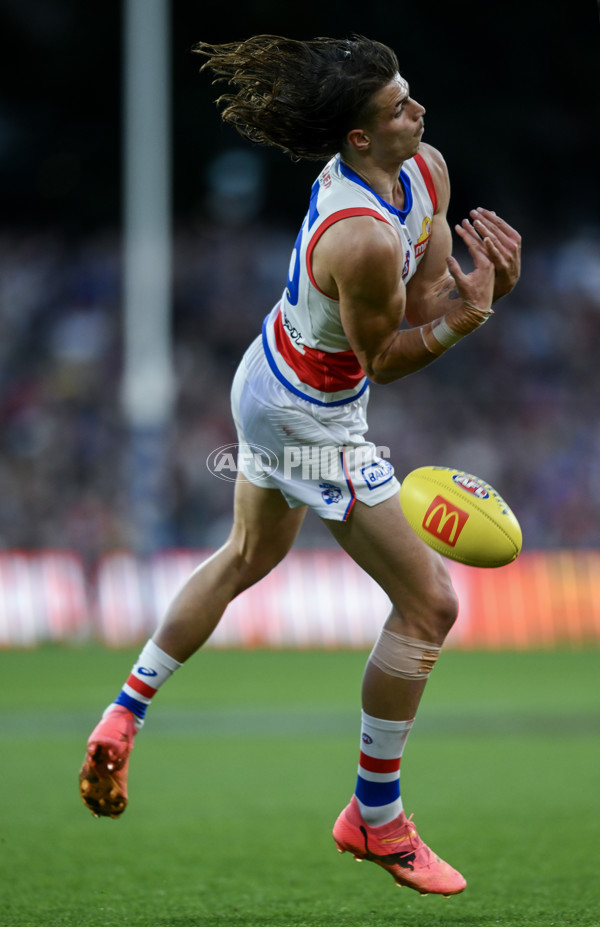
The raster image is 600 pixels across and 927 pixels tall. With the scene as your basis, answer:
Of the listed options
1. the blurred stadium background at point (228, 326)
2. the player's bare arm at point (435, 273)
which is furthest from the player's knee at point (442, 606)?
the blurred stadium background at point (228, 326)

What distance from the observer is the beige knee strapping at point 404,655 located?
13.9ft

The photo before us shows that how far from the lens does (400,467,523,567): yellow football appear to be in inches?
157

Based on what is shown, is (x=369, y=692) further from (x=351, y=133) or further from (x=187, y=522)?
(x=187, y=522)

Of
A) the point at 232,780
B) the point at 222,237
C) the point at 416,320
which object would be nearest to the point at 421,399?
the point at 222,237

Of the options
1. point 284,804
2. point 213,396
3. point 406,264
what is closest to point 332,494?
point 406,264

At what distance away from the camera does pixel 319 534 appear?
1641 cm

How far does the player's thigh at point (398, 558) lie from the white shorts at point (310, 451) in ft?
0.15

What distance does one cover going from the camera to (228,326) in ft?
62.7

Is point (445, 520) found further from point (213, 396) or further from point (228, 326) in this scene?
point (228, 326)

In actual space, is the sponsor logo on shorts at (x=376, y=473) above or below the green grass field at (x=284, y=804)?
above

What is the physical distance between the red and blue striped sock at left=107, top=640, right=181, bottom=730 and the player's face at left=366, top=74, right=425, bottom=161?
188 centimetres

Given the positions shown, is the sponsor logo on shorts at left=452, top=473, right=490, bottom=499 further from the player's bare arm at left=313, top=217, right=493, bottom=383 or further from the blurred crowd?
the blurred crowd

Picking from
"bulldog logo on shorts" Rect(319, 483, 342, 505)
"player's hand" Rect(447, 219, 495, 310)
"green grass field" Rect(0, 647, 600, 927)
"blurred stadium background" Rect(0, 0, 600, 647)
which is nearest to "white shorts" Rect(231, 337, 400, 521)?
"bulldog logo on shorts" Rect(319, 483, 342, 505)

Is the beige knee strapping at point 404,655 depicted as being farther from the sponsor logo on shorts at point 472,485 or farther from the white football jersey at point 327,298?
the white football jersey at point 327,298
